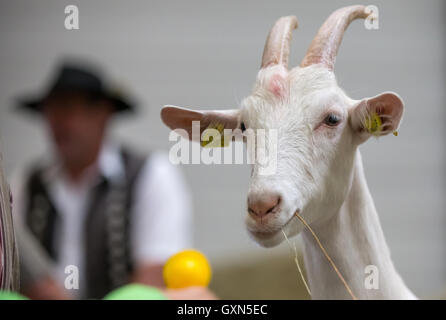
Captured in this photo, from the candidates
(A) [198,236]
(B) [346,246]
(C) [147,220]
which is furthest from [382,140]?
(C) [147,220]

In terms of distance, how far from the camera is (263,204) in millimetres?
545

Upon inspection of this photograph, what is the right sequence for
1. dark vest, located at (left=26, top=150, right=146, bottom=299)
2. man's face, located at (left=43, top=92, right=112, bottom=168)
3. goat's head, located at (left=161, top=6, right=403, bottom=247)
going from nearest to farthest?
goat's head, located at (left=161, top=6, right=403, bottom=247)
dark vest, located at (left=26, top=150, right=146, bottom=299)
man's face, located at (left=43, top=92, right=112, bottom=168)

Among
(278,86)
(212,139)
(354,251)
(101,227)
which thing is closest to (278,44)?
(278,86)

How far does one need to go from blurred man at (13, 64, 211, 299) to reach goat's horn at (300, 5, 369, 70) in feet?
2.30

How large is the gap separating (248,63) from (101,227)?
0.64 m

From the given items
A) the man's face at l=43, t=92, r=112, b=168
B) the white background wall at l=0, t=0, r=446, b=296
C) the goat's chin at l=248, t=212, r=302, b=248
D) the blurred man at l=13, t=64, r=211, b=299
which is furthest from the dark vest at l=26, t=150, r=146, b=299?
the goat's chin at l=248, t=212, r=302, b=248

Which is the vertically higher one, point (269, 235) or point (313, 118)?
point (313, 118)

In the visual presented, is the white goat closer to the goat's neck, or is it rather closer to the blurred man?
the goat's neck

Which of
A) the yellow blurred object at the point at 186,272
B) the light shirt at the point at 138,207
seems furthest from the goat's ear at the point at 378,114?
the light shirt at the point at 138,207

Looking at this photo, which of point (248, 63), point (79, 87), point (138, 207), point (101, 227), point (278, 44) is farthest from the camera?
point (79, 87)

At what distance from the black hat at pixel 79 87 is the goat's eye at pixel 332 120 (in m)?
0.98

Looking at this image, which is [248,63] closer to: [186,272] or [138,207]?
[186,272]

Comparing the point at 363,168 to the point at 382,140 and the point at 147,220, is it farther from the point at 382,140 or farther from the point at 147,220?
the point at 147,220

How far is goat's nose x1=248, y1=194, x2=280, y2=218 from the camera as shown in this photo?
55 cm
